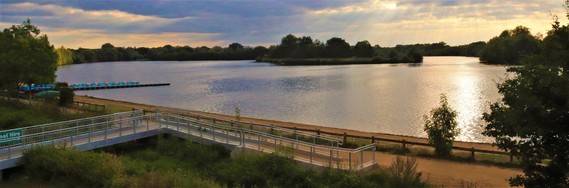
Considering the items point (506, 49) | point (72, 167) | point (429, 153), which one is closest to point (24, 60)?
point (72, 167)

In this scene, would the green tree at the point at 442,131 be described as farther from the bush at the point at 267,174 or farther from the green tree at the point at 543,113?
the green tree at the point at 543,113

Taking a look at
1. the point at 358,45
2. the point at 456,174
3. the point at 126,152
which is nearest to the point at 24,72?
the point at 126,152

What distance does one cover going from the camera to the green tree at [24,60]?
38000 millimetres

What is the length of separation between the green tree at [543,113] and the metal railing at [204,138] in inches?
240

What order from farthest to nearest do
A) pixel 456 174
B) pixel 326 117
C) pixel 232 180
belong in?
1. pixel 326 117
2. pixel 456 174
3. pixel 232 180

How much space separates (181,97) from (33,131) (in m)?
49.7

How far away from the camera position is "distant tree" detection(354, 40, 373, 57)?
648ft

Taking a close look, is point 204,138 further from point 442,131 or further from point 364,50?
point 364,50

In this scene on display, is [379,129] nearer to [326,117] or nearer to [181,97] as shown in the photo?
[326,117]

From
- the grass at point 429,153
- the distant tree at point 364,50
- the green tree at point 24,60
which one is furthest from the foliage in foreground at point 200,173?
the distant tree at point 364,50

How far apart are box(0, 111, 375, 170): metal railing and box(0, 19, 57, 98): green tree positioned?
56.9 feet

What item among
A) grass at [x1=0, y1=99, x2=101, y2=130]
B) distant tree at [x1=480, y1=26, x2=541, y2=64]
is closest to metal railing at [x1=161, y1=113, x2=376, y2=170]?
grass at [x1=0, y1=99, x2=101, y2=130]

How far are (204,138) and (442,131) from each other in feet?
35.7

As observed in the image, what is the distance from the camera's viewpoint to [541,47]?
10.8 metres
